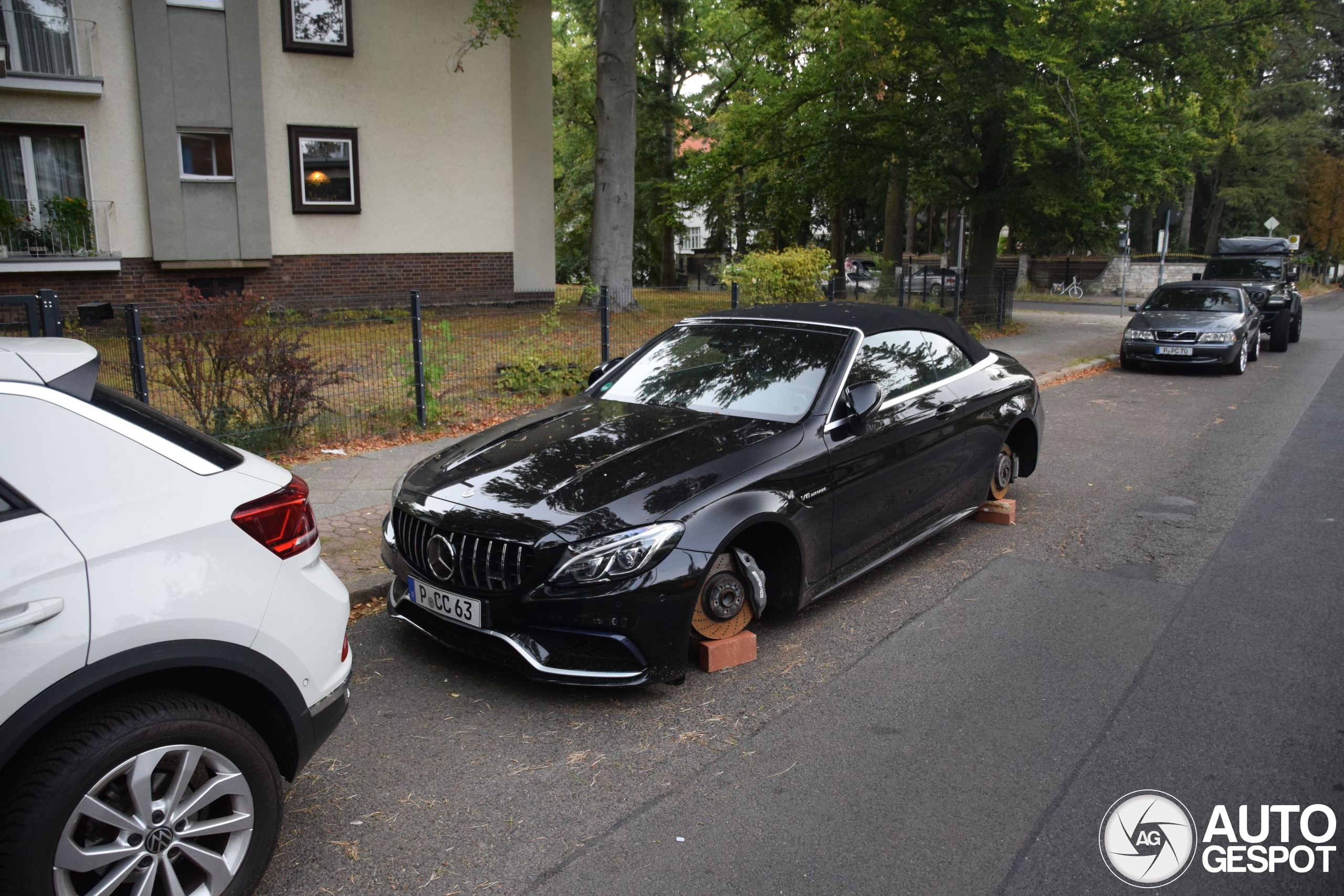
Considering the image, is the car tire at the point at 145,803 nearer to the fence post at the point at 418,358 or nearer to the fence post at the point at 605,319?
the fence post at the point at 418,358

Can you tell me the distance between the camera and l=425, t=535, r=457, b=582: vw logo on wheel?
4.29m

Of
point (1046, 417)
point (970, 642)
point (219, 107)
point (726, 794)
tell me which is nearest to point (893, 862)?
point (726, 794)

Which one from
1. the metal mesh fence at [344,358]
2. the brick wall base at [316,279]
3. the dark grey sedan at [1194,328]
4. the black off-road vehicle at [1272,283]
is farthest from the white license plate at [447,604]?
the black off-road vehicle at [1272,283]

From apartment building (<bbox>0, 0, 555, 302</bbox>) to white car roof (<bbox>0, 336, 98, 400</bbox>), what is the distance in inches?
608

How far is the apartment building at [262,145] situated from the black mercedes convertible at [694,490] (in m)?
14.0

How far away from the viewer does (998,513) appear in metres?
7.00

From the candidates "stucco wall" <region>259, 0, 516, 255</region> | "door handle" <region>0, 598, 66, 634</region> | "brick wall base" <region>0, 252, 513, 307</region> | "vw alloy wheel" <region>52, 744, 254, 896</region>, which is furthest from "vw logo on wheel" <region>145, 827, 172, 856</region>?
"stucco wall" <region>259, 0, 516, 255</region>

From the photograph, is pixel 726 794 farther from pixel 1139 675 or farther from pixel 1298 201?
pixel 1298 201

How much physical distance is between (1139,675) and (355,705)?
3.51 m

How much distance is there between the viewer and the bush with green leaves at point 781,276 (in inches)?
575

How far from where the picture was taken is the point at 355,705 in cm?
429

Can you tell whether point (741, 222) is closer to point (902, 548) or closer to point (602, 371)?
point (602, 371)

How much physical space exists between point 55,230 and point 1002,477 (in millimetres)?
16562

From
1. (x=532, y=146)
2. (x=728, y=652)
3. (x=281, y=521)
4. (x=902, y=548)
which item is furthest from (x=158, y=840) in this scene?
(x=532, y=146)
